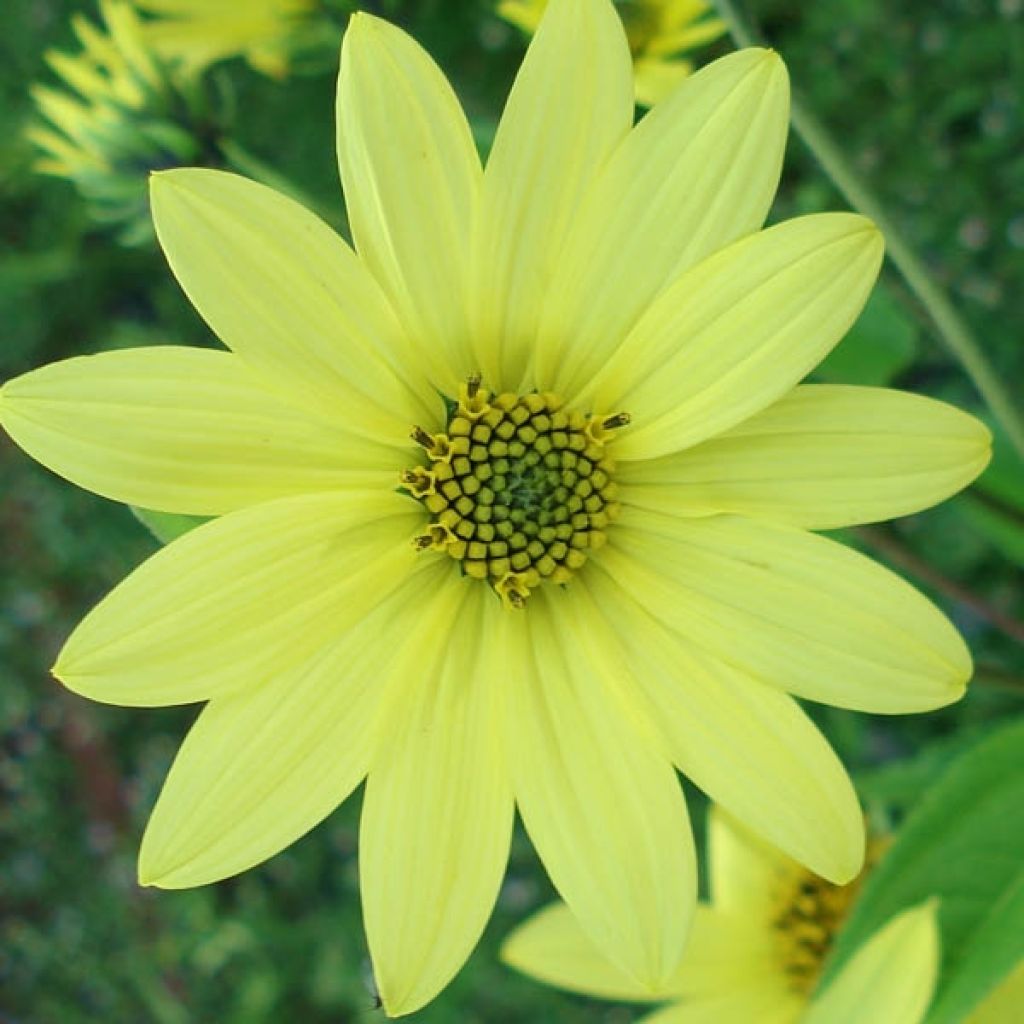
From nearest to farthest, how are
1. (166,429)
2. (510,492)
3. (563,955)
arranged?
1. (166,429)
2. (510,492)
3. (563,955)

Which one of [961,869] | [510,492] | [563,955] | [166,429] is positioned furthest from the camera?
[563,955]

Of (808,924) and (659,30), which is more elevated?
(659,30)

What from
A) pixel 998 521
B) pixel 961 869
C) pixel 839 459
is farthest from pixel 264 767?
pixel 998 521

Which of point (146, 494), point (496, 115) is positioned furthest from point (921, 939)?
point (496, 115)

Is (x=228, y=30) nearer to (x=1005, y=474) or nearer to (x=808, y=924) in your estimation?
(x=1005, y=474)

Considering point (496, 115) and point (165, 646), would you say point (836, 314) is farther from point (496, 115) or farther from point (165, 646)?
point (496, 115)

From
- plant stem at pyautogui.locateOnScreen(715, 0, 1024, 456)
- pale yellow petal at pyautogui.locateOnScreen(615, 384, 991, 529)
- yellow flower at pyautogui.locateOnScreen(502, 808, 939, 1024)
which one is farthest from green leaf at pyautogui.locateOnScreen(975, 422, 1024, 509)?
pale yellow petal at pyautogui.locateOnScreen(615, 384, 991, 529)

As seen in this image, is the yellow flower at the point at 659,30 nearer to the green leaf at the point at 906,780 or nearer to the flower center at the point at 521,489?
the flower center at the point at 521,489
